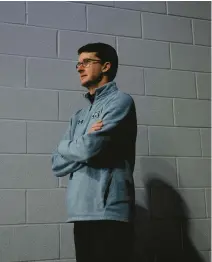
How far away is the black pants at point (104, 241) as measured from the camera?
142 centimetres

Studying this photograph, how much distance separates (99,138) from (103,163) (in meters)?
0.11

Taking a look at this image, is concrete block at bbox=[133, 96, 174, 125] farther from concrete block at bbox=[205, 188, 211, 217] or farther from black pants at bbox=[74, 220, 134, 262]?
black pants at bbox=[74, 220, 134, 262]

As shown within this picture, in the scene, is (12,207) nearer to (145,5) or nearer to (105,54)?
(105,54)

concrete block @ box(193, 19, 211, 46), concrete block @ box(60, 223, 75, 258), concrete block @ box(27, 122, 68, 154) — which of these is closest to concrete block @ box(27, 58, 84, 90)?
concrete block @ box(27, 122, 68, 154)

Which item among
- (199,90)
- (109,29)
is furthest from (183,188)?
(109,29)

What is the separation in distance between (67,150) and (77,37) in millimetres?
989

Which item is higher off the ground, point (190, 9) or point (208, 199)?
point (190, 9)

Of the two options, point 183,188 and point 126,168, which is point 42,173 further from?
point 183,188

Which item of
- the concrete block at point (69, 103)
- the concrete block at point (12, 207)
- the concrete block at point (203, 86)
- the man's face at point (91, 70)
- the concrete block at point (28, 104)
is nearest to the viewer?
the man's face at point (91, 70)

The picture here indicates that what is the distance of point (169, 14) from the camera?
8.29 ft

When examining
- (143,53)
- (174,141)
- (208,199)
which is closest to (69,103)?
(143,53)

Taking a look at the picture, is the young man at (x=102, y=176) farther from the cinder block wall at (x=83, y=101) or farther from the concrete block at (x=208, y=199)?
the concrete block at (x=208, y=199)

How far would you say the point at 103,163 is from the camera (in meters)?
1.54

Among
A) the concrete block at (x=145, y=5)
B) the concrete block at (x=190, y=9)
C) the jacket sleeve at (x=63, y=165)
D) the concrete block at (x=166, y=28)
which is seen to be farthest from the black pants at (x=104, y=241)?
the concrete block at (x=190, y=9)
